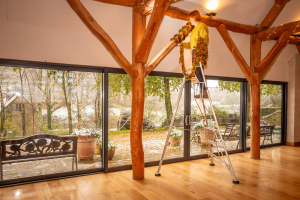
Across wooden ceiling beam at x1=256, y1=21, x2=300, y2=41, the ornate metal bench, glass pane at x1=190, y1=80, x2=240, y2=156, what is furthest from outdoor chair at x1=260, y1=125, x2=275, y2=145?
the ornate metal bench

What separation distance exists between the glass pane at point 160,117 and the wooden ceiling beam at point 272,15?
2446 millimetres

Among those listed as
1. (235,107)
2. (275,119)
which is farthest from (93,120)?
(275,119)

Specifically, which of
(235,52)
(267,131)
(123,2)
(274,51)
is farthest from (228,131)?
(123,2)

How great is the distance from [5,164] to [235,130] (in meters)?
5.44

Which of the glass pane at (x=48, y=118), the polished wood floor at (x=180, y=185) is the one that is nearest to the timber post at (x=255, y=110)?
the polished wood floor at (x=180, y=185)

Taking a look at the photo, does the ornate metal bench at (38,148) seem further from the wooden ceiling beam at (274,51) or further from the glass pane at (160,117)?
the wooden ceiling beam at (274,51)

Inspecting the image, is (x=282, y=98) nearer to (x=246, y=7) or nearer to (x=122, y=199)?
(x=246, y=7)

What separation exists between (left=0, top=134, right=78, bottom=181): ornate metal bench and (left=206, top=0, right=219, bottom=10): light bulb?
374 cm

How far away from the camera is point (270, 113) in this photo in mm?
7242

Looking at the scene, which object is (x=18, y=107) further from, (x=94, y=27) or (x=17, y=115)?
(x=94, y=27)

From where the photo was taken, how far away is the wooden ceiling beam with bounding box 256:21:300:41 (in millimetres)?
5089

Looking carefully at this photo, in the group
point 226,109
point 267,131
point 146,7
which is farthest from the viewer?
point 267,131

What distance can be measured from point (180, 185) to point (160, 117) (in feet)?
5.52

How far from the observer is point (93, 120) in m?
4.45
